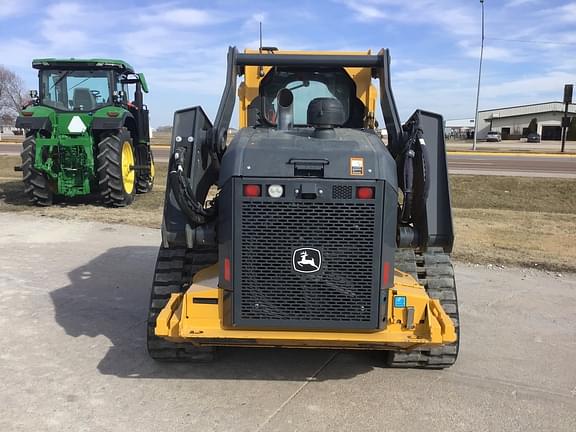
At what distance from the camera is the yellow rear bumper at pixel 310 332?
3.44m

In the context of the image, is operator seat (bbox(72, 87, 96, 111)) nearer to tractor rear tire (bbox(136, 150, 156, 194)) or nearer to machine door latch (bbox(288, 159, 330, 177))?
tractor rear tire (bbox(136, 150, 156, 194))

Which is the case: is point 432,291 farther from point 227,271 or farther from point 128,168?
point 128,168

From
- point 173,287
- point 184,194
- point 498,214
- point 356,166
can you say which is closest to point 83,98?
point 498,214

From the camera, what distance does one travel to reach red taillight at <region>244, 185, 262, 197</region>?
10.8ft

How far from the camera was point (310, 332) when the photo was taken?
3.48m

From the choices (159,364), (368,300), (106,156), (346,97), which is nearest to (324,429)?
(368,300)

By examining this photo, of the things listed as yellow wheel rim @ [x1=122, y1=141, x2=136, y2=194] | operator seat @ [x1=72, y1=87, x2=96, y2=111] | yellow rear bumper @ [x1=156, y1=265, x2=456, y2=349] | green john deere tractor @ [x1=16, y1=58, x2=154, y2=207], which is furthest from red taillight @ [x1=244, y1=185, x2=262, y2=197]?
operator seat @ [x1=72, y1=87, x2=96, y2=111]

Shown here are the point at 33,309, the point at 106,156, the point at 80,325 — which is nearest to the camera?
the point at 80,325

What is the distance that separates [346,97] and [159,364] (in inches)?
108

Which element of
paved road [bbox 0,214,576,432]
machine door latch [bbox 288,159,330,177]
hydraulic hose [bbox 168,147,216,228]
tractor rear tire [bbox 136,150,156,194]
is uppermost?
machine door latch [bbox 288,159,330,177]

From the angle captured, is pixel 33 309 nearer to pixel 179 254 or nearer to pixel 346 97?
pixel 179 254

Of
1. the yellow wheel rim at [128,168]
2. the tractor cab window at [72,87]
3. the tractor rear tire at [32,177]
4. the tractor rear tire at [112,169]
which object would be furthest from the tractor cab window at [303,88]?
the tractor cab window at [72,87]

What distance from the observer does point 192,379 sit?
3.85m

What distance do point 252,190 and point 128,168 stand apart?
29.7 ft
